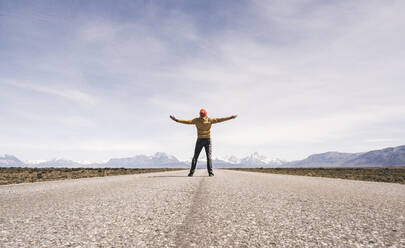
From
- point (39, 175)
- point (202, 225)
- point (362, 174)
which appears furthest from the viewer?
point (362, 174)

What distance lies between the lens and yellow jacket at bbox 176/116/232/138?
46.9 ft

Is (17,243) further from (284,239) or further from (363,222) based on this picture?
(363,222)

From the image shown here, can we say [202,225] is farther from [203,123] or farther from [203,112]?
[203,112]

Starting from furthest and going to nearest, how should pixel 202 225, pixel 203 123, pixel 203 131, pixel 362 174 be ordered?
pixel 362 174 → pixel 203 131 → pixel 203 123 → pixel 202 225

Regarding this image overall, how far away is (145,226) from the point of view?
131 inches

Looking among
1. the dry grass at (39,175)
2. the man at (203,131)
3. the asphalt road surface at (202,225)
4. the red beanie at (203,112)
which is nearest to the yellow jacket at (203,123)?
the man at (203,131)

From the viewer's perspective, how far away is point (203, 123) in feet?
46.9

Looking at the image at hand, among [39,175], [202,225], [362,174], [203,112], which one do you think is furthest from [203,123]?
[362,174]

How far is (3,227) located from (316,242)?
3.66m

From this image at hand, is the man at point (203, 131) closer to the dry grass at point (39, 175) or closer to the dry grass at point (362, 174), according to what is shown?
the dry grass at point (39, 175)

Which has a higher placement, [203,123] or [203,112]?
[203,112]

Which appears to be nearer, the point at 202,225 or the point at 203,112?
the point at 202,225

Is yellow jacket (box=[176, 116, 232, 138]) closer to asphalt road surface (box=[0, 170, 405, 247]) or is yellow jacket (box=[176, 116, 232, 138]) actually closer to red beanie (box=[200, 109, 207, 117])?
red beanie (box=[200, 109, 207, 117])

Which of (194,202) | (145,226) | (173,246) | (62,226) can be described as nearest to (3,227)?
(62,226)
